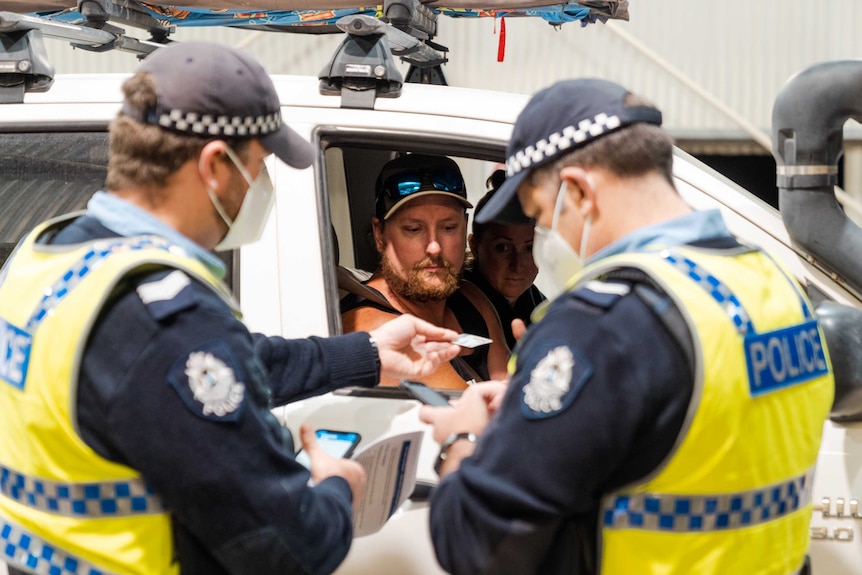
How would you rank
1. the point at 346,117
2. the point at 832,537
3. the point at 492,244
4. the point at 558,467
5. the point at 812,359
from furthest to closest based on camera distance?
the point at 492,244
the point at 346,117
the point at 832,537
the point at 812,359
the point at 558,467

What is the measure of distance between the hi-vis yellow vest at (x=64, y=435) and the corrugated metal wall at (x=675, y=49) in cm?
613

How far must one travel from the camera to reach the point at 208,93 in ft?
4.68

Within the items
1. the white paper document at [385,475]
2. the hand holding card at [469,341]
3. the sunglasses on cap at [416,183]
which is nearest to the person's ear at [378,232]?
the sunglasses on cap at [416,183]

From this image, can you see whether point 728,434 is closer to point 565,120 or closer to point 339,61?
point 565,120

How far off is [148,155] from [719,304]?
0.81 m

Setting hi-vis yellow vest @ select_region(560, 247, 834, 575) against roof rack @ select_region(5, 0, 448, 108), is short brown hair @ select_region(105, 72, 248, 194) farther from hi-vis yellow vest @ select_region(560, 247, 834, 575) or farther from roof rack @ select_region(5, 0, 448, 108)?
roof rack @ select_region(5, 0, 448, 108)

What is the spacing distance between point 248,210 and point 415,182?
1271 mm

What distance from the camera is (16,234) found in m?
2.36

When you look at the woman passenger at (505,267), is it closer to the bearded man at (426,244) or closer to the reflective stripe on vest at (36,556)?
the bearded man at (426,244)

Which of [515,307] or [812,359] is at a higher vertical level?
[812,359]

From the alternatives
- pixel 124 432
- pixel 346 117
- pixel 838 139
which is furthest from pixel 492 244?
pixel 124 432

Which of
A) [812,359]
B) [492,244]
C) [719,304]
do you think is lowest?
[492,244]

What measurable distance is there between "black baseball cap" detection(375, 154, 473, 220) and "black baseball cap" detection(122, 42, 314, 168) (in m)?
1.28

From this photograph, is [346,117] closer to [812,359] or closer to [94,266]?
[94,266]
